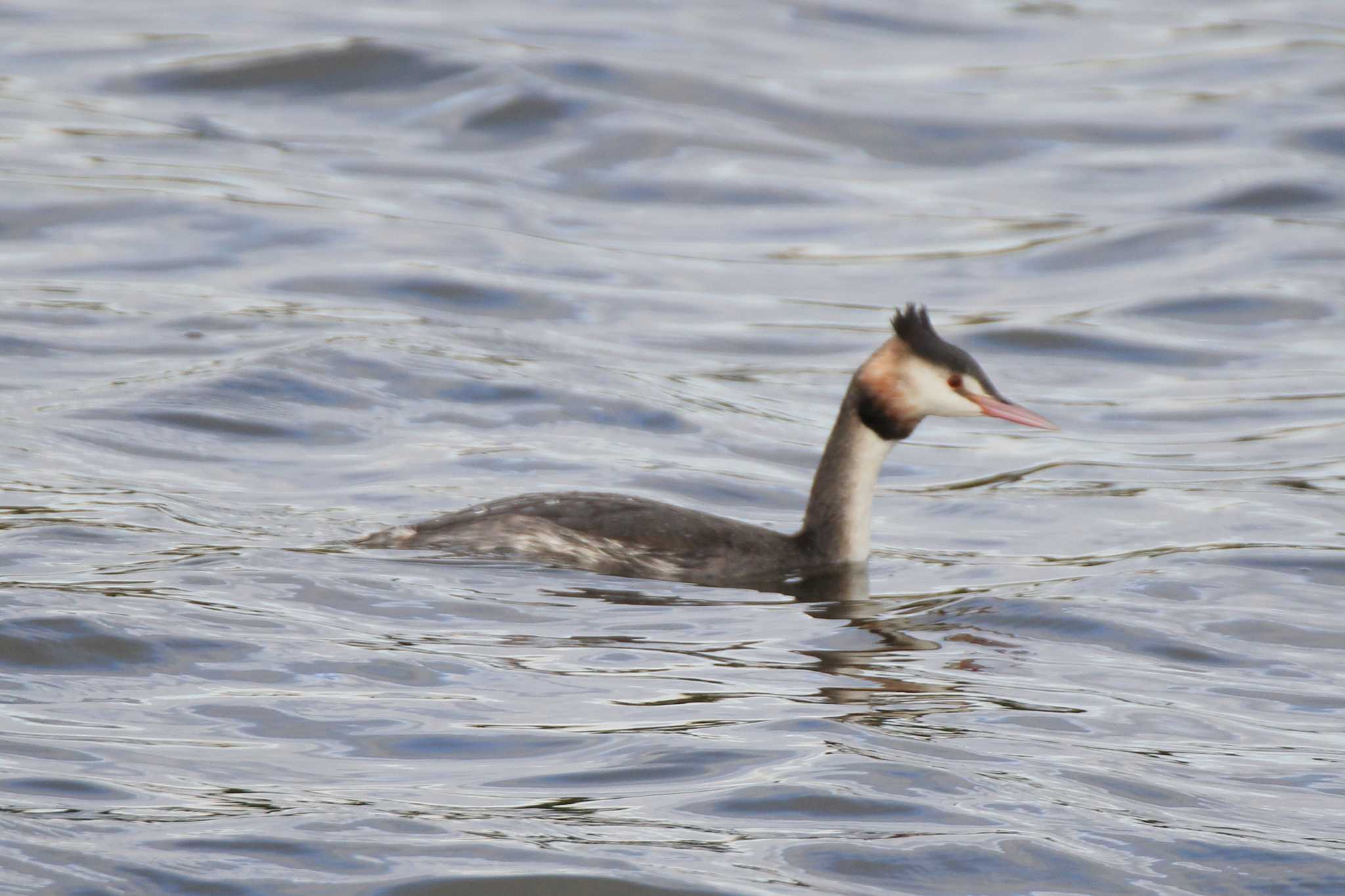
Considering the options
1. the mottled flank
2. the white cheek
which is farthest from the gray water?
the white cheek

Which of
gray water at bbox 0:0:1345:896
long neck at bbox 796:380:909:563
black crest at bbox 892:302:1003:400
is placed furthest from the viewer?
long neck at bbox 796:380:909:563

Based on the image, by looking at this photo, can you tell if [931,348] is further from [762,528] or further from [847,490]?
[762,528]

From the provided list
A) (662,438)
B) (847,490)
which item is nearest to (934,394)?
(847,490)

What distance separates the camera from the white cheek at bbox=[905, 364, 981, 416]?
939 centimetres

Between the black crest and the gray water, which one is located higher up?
the black crest

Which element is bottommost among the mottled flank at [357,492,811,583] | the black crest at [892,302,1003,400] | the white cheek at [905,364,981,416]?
the mottled flank at [357,492,811,583]

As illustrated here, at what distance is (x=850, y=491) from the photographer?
9.54m

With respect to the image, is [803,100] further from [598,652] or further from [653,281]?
[598,652]

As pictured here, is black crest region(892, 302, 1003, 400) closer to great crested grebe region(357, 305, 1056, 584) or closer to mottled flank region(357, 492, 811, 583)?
great crested grebe region(357, 305, 1056, 584)

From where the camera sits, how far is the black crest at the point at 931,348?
934 centimetres

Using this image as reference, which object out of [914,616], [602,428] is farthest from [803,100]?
[914,616]

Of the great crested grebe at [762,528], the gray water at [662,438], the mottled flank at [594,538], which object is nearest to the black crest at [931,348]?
the great crested grebe at [762,528]

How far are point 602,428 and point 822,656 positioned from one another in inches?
164

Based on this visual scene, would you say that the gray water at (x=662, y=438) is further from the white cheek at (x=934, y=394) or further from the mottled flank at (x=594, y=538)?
the white cheek at (x=934, y=394)
